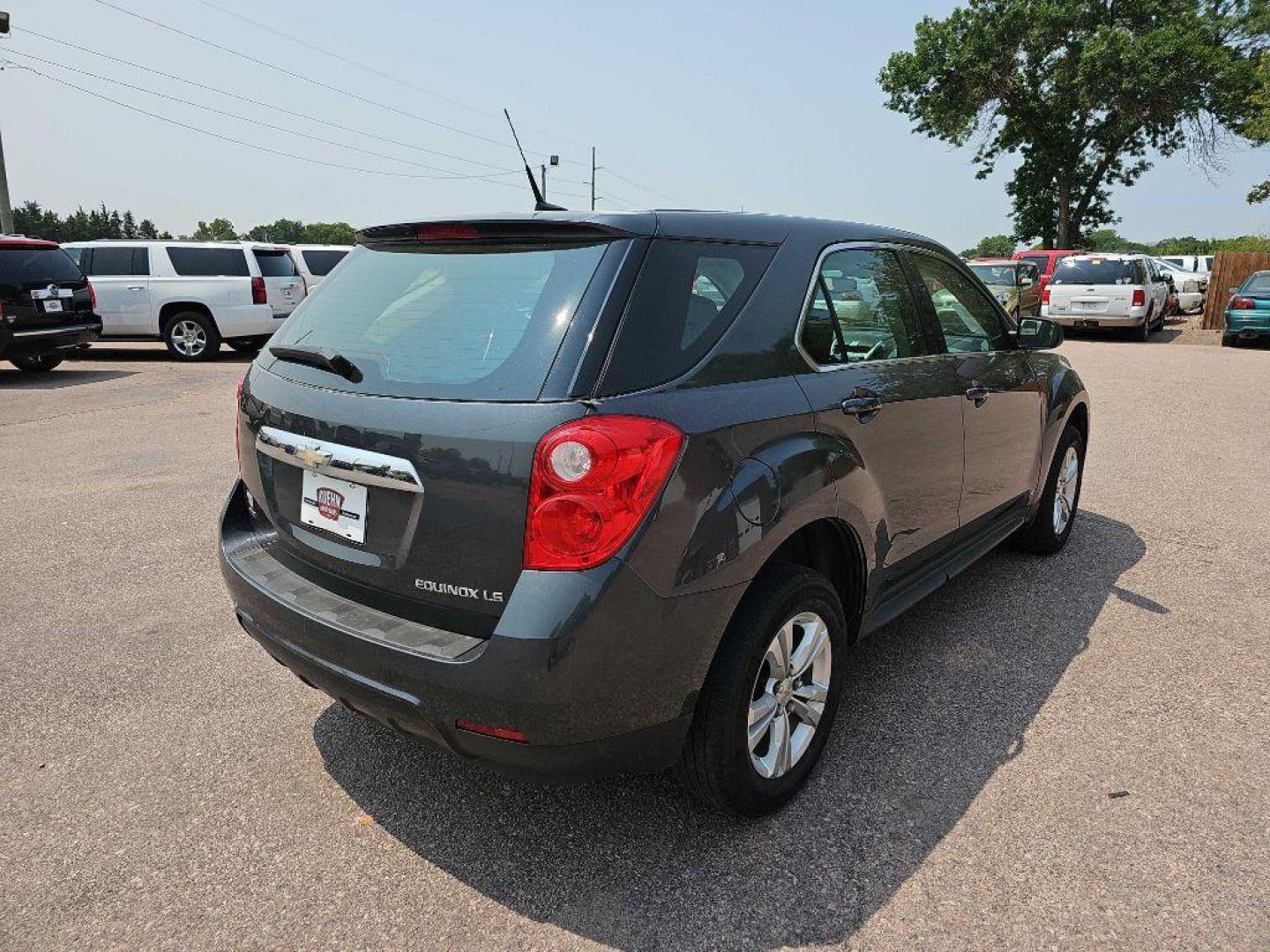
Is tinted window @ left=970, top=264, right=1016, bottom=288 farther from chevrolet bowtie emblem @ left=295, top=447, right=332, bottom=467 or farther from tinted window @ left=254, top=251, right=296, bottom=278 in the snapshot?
chevrolet bowtie emblem @ left=295, top=447, right=332, bottom=467

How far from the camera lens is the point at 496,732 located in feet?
6.66

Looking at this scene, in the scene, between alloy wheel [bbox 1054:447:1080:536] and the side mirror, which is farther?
alloy wheel [bbox 1054:447:1080:536]

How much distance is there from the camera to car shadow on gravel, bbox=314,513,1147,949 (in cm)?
219

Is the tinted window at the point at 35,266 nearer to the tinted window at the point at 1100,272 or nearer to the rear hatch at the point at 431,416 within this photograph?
the rear hatch at the point at 431,416

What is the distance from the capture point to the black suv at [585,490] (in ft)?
6.54

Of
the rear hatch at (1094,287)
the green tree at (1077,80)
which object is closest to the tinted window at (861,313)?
the rear hatch at (1094,287)

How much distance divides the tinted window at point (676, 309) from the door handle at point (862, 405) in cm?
49

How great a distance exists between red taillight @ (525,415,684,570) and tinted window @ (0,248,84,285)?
1188 cm

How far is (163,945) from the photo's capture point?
6.79ft

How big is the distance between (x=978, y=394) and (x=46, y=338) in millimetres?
11963

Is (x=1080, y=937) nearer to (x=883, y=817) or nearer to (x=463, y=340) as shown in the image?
(x=883, y=817)

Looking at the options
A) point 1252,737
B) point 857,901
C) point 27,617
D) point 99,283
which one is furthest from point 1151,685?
point 99,283

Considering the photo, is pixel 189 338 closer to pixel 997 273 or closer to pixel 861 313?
pixel 861 313

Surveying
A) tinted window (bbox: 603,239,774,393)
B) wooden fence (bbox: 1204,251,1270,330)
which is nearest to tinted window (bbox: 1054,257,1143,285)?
wooden fence (bbox: 1204,251,1270,330)
